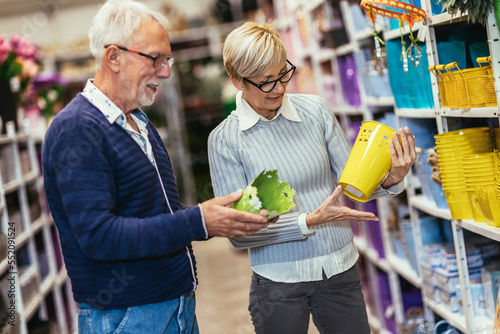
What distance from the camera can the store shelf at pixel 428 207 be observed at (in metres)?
2.33

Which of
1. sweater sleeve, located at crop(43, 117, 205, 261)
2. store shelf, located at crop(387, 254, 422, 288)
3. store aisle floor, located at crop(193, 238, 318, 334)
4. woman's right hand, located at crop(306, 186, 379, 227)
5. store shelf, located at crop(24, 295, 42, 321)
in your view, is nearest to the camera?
sweater sleeve, located at crop(43, 117, 205, 261)

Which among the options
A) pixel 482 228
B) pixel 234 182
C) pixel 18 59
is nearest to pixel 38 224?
pixel 18 59

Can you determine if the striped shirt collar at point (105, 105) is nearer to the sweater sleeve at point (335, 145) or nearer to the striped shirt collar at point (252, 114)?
the striped shirt collar at point (252, 114)

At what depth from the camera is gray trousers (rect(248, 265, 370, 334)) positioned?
1.88 m

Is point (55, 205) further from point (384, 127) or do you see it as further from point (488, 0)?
point (488, 0)

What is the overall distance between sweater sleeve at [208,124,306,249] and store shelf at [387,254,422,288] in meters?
1.24

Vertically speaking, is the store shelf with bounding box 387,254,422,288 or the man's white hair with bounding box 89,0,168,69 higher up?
the man's white hair with bounding box 89,0,168,69

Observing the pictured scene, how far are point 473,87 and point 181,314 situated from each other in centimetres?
119

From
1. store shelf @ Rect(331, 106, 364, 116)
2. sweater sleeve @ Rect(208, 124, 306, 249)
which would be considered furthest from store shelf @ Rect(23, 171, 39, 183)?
sweater sleeve @ Rect(208, 124, 306, 249)

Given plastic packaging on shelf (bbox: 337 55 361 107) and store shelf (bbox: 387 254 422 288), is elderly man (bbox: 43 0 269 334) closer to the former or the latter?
store shelf (bbox: 387 254 422 288)

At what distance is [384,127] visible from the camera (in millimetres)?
1753

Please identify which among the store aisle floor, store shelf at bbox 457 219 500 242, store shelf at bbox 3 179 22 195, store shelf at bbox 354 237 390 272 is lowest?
the store aisle floor

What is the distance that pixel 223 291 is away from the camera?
5258mm

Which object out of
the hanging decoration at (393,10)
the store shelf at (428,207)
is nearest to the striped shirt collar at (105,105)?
the hanging decoration at (393,10)
